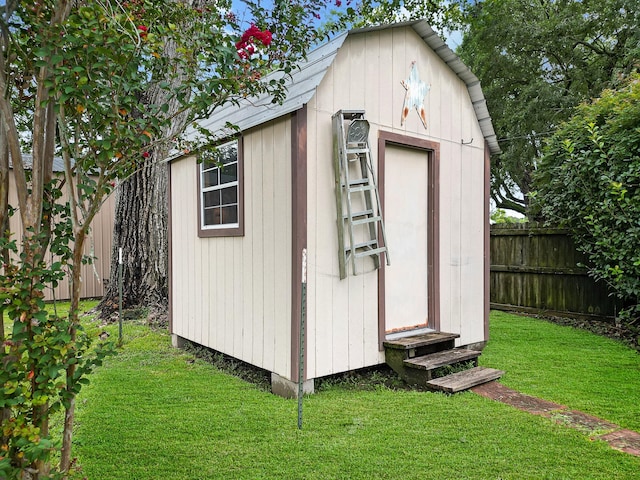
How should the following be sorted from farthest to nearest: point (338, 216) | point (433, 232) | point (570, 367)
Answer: point (433, 232)
point (570, 367)
point (338, 216)

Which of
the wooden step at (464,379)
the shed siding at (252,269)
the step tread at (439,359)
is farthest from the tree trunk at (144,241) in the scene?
the wooden step at (464,379)

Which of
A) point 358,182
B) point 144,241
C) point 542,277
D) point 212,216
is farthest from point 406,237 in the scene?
point 144,241

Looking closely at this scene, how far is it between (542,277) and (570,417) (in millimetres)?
4508

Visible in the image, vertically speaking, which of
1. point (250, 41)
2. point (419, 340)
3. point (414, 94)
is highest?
point (414, 94)

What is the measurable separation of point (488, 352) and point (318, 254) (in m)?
2.65

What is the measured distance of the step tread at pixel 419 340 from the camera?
4.03 meters

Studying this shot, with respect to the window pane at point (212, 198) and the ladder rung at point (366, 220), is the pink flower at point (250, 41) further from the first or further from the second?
the window pane at point (212, 198)

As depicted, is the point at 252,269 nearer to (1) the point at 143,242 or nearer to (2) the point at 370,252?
(2) the point at 370,252

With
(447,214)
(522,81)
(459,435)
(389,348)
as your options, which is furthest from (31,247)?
(522,81)

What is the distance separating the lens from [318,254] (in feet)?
12.2

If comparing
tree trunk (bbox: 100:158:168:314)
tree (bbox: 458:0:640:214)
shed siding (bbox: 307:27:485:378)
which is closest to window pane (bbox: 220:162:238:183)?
shed siding (bbox: 307:27:485:378)

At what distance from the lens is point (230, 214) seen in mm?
4633

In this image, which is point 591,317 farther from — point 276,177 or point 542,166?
point 276,177

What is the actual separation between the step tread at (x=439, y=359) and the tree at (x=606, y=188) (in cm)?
260
